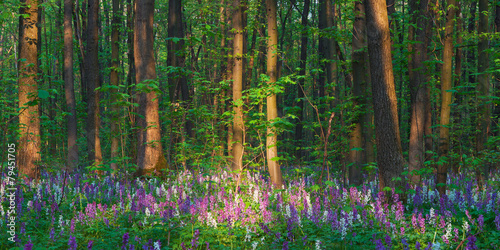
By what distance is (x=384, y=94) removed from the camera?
694 cm

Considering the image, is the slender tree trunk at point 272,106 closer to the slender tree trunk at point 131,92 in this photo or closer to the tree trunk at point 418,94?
the slender tree trunk at point 131,92

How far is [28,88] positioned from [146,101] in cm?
317

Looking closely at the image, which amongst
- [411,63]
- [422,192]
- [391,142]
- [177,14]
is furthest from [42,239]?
[177,14]

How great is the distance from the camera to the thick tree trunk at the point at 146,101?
1066 centimetres

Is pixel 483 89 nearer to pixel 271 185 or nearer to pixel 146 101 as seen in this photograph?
pixel 271 185

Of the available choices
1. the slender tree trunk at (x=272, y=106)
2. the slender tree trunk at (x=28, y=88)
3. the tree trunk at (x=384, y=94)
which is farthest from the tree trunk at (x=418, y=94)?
the slender tree trunk at (x=28, y=88)

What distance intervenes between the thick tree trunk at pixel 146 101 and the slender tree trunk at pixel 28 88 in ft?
9.17

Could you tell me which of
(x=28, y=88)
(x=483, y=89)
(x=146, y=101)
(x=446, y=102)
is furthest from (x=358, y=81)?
(x=28, y=88)

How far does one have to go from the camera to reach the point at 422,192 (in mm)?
7953

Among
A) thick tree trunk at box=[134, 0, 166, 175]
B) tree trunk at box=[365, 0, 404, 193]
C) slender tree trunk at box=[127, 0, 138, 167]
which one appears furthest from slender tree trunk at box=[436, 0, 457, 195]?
thick tree trunk at box=[134, 0, 166, 175]

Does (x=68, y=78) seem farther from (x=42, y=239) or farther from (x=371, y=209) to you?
(x=371, y=209)

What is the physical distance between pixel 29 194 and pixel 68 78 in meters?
7.71

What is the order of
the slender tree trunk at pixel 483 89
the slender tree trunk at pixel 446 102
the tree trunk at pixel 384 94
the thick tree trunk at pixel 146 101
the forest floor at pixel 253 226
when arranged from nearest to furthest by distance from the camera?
the forest floor at pixel 253 226 < the tree trunk at pixel 384 94 < the slender tree trunk at pixel 446 102 < the thick tree trunk at pixel 146 101 < the slender tree trunk at pixel 483 89

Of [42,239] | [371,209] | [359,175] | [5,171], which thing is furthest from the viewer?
[5,171]
